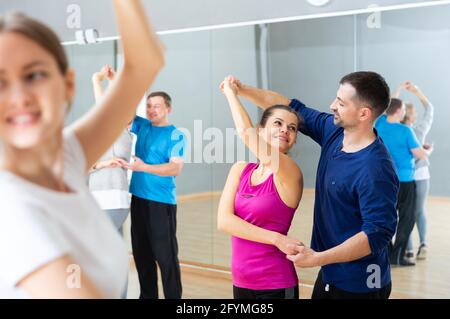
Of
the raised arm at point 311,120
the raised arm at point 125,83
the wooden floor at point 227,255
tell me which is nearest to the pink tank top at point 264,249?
the raised arm at point 311,120

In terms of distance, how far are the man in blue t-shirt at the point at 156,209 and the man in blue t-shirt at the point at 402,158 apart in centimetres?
137

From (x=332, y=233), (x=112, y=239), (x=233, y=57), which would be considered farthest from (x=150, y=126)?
(x=112, y=239)

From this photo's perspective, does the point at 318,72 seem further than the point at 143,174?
Yes

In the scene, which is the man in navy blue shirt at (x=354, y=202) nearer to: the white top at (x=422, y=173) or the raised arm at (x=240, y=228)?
the raised arm at (x=240, y=228)

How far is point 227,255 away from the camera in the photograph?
4.53m

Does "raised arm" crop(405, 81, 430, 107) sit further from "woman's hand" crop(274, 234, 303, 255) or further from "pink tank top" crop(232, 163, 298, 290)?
"woman's hand" crop(274, 234, 303, 255)

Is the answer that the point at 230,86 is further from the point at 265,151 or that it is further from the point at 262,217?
the point at 262,217

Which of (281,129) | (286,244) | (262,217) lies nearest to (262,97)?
(281,129)

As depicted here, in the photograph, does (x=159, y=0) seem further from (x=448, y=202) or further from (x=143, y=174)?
(x=448, y=202)

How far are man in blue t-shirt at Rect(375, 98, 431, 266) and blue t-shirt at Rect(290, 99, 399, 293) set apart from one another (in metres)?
1.51

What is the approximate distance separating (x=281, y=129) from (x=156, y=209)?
1457 millimetres

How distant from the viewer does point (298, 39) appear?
396 centimetres
